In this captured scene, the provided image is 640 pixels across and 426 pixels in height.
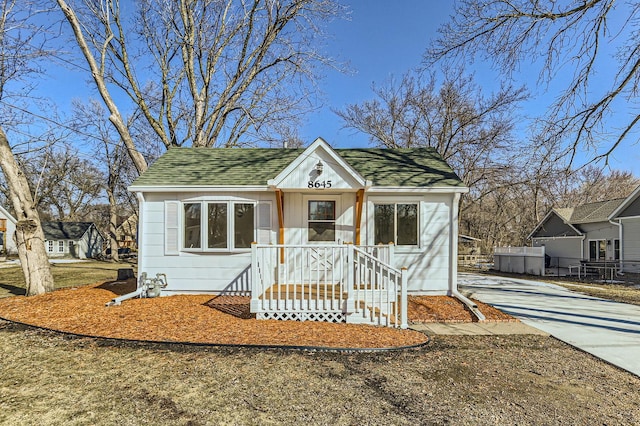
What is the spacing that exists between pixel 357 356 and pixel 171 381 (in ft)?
7.88

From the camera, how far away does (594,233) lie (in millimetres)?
22766

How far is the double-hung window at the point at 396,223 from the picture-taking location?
9.16 metres

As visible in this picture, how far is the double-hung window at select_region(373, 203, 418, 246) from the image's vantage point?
30.0ft

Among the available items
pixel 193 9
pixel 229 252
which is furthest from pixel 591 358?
pixel 193 9

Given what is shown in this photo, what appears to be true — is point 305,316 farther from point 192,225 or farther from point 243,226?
point 192,225

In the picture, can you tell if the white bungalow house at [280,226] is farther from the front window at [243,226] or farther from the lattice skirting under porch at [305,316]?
the lattice skirting under porch at [305,316]

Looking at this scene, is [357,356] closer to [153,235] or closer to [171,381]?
[171,381]

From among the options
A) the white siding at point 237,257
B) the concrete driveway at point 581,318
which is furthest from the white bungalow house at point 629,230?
the white siding at point 237,257

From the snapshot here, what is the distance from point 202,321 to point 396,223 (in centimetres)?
543

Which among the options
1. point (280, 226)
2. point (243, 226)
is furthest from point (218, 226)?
point (280, 226)

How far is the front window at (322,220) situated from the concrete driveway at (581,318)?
4530 millimetres

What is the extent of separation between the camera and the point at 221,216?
912 centimetres

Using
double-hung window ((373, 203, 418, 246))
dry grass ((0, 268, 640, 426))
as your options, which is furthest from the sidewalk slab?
double-hung window ((373, 203, 418, 246))

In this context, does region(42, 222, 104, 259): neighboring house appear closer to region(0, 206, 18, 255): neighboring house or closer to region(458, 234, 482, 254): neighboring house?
region(0, 206, 18, 255): neighboring house
